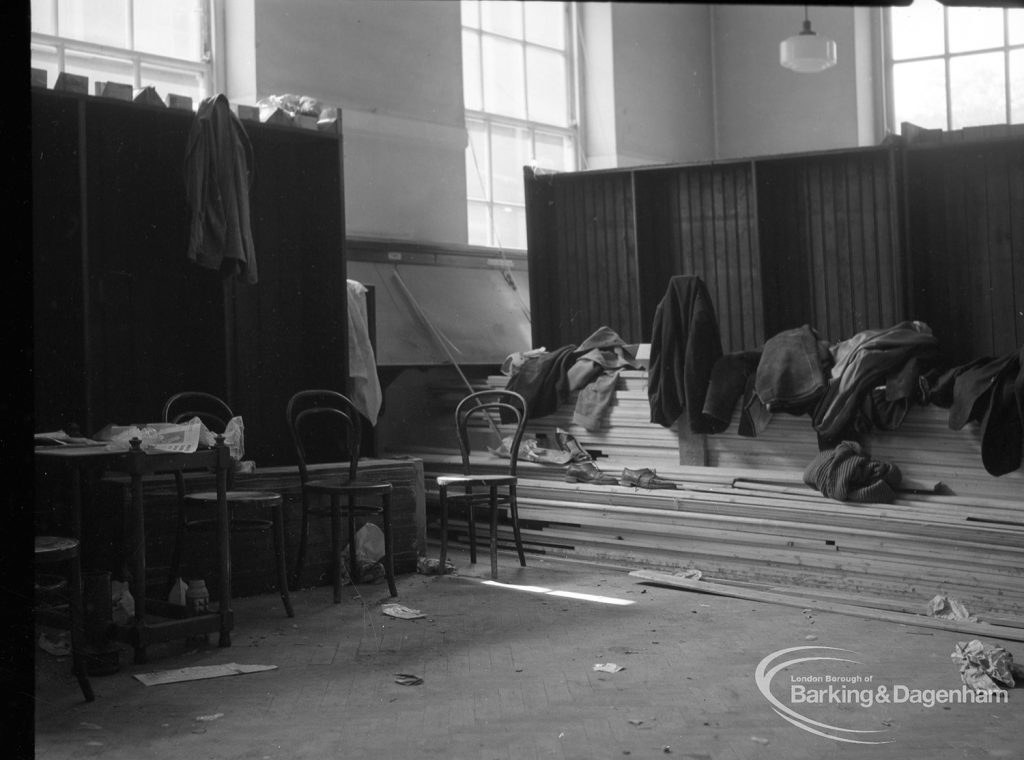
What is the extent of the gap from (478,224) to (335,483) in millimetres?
4416

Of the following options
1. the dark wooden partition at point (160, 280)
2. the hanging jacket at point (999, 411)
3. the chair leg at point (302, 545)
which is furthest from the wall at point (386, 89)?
the hanging jacket at point (999, 411)

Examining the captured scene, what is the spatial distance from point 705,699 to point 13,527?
2370mm

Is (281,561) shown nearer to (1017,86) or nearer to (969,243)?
(969,243)

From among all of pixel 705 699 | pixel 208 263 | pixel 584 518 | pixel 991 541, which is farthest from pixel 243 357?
pixel 991 541

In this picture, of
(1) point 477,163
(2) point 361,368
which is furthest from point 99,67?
(1) point 477,163

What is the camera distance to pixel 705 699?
137 inches

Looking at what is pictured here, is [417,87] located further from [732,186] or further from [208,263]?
[208,263]

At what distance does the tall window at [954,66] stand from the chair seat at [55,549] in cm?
872

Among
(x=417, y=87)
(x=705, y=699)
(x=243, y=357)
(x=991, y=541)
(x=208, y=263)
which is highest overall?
(x=417, y=87)

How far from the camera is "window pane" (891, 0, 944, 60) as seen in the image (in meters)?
10.2

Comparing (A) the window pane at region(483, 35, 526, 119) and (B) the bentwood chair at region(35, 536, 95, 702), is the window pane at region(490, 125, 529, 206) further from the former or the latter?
(B) the bentwood chair at region(35, 536, 95, 702)

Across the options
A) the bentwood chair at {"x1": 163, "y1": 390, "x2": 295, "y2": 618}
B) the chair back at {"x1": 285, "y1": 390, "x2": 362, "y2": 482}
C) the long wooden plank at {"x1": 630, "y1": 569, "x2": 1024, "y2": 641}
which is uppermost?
the chair back at {"x1": 285, "y1": 390, "x2": 362, "y2": 482}

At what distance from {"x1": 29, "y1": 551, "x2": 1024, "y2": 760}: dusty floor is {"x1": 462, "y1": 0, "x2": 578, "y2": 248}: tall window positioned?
508cm

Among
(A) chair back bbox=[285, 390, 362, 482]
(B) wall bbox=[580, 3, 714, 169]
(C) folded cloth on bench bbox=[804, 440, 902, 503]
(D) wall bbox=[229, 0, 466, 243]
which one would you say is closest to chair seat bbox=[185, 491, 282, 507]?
(A) chair back bbox=[285, 390, 362, 482]
